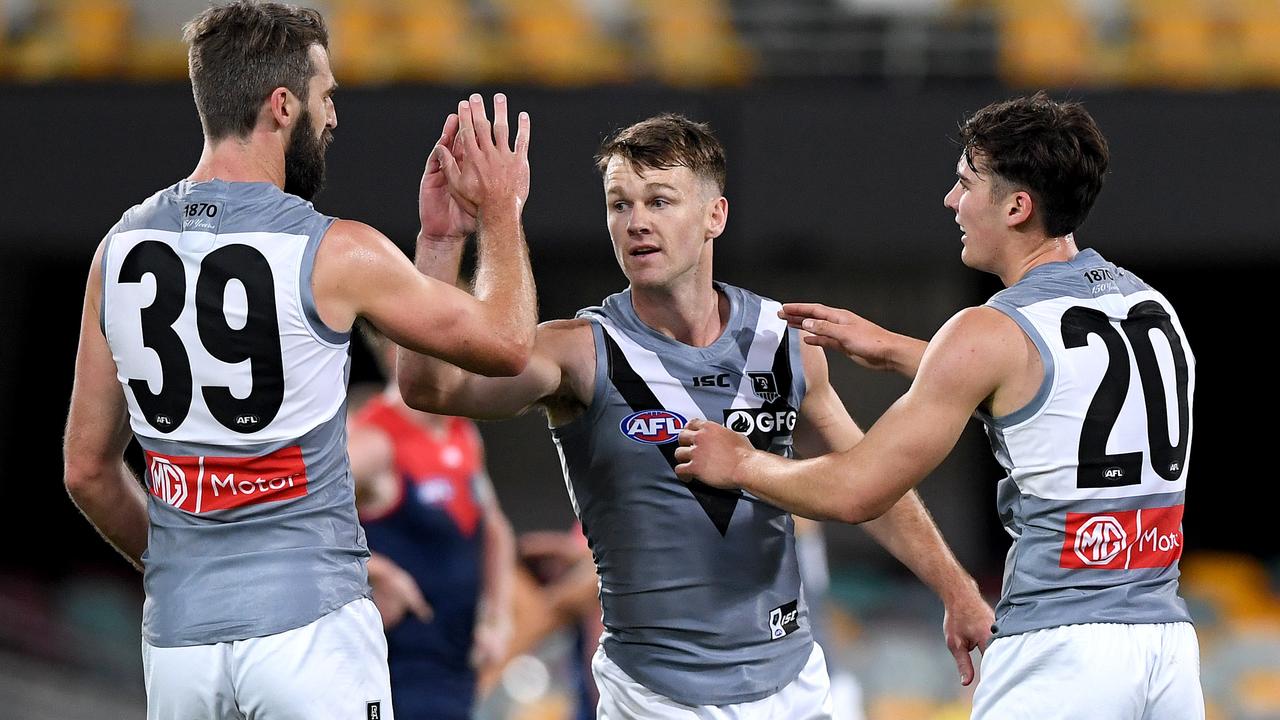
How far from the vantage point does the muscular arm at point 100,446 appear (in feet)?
10.8

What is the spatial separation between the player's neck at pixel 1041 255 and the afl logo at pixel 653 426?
927 millimetres

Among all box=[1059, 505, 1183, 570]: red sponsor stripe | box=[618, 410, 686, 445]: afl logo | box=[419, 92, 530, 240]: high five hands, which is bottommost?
box=[1059, 505, 1183, 570]: red sponsor stripe

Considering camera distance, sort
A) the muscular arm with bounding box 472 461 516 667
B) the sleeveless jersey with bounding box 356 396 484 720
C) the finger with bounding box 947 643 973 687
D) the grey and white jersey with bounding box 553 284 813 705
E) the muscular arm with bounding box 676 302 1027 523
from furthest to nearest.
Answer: the muscular arm with bounding box 472 461 516 667 < the sleeveless jersey with bounding box 356 396 484 720 < the finger with bounding box 947 643 973 687 < the grey and white jersey with bounding box 553 284 813 705 < the muscular arm with bounding box 676 302 1027 523

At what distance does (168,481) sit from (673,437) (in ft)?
4.17

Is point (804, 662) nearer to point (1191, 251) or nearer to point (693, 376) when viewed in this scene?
point (693, 376)

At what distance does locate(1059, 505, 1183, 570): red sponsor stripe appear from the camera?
Answer: 3.49 meters

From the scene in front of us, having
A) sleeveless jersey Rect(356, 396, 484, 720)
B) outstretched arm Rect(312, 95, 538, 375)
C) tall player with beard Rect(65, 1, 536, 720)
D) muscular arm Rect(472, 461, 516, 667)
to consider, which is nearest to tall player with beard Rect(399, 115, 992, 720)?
outstretched arm Rect(312, 95, 538, 375)

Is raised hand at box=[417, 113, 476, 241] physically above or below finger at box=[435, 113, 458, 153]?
below

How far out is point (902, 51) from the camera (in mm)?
10914

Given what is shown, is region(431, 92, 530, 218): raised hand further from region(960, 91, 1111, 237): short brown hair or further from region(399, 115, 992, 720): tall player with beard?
region(960, 91, 1111, 237): short brown hair

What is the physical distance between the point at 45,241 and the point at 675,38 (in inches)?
200

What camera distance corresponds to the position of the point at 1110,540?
138 inches

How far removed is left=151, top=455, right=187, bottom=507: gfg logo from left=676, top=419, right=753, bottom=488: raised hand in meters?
1.18

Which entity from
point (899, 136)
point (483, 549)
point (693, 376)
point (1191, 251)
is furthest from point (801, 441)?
point (1191, 251)
